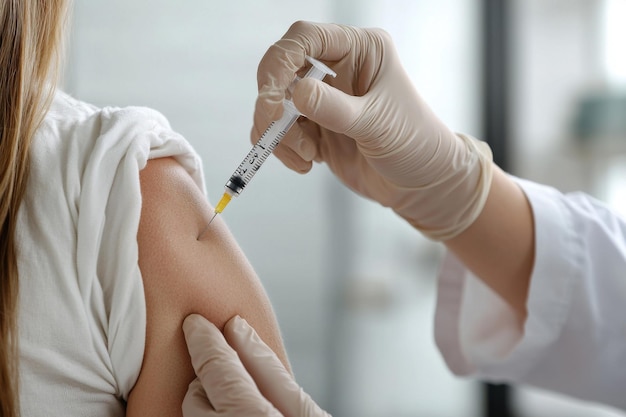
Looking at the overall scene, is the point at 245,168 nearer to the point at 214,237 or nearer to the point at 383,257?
the point at 214,237

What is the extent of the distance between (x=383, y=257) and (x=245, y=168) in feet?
7.20

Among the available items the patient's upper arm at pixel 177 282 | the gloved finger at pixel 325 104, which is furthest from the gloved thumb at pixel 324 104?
the patient's upper arm at pixel 177 282

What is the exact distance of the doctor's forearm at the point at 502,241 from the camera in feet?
4.27

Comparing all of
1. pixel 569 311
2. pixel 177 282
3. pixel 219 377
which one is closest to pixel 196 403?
pixel 219 377

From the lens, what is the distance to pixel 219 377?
2.84ft

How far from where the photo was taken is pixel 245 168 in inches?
40.9

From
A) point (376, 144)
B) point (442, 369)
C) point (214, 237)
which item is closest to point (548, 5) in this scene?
point (442, 369)

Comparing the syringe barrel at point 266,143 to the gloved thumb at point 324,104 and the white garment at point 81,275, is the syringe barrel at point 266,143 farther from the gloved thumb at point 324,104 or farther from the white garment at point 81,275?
the white garment at point 81,275

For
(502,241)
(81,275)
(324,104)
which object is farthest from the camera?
(502,241)

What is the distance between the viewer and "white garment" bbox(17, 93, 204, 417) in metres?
0.82

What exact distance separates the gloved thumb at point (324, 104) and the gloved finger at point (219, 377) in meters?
0.33

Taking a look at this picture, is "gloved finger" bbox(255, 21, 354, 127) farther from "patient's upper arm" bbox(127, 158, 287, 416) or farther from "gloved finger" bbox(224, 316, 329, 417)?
"gloved finger" bbox(224, 316, 329, 417)

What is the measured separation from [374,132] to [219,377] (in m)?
0.46

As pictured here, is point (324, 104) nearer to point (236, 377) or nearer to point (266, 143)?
point (266, 143)
